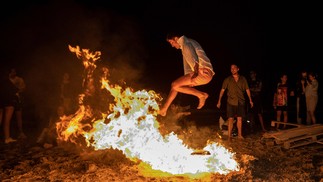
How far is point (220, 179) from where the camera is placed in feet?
17.4

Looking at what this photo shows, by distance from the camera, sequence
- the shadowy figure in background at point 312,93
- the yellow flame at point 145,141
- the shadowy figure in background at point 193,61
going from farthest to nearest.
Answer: the shadowy figure in background at point 312,93
the shadowy figure in background at point 193,61
the yellow flame at point 145,141

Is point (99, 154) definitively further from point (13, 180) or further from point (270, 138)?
point (270, 138)

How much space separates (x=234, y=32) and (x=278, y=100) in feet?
53.8

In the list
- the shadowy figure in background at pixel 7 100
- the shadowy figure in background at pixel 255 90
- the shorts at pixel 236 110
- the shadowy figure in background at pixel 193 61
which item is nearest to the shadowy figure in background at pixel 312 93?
the shadowy figure in background at pixel 255 90

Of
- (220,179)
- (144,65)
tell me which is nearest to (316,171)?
(220,179)

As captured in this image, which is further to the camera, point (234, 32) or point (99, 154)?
point (234, 32)

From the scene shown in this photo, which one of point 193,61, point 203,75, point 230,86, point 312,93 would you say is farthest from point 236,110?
point 193,61

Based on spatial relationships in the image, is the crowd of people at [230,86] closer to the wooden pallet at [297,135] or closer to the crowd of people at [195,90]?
the crowd of people at [195,90]

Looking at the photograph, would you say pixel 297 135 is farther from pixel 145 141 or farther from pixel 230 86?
pixel 145 141

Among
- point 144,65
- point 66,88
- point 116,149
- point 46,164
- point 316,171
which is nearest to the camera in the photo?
point 316,171

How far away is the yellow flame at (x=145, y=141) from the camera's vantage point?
18.5 feet

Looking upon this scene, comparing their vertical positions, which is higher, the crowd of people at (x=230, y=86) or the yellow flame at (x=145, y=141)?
the crowd of people at (x=230, y=86)

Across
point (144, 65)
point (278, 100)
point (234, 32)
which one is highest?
point (234, 32)

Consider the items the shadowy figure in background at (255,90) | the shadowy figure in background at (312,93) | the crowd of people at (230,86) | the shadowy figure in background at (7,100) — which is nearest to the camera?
the crowd of people at (230,86)
